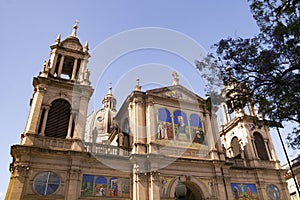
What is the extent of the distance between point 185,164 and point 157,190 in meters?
3.67

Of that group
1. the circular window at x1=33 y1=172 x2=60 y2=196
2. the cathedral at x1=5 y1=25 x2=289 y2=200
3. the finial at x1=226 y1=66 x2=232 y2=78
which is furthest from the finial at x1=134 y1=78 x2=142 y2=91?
the finial at x1=226 y1=66 x2=232 y2=78

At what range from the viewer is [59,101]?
22.0 meters

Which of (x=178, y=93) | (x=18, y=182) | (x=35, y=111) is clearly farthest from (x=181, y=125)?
(x=18, y=182)

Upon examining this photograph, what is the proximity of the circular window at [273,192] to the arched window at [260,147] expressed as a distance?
10.8 ft

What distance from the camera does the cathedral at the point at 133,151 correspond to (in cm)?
1764

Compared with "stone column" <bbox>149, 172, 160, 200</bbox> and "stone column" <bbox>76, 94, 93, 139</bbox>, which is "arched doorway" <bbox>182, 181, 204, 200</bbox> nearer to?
"stone column" <bbox>149, 172, 160, 200</bbox>

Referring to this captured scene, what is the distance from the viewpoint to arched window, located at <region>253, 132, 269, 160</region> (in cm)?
2717

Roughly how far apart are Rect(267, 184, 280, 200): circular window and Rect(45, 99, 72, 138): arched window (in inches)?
799

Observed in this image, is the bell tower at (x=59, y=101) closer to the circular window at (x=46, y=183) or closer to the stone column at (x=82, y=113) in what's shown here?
the stone column at (x=82, y=113)

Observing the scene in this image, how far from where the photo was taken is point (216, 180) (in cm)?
2158

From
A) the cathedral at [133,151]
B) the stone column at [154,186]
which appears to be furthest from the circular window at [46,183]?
the stone column at [154,186]

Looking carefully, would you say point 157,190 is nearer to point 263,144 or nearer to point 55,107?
point 55,107

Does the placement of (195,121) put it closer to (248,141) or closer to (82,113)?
(248,141)

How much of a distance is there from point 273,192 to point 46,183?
21.2 m
